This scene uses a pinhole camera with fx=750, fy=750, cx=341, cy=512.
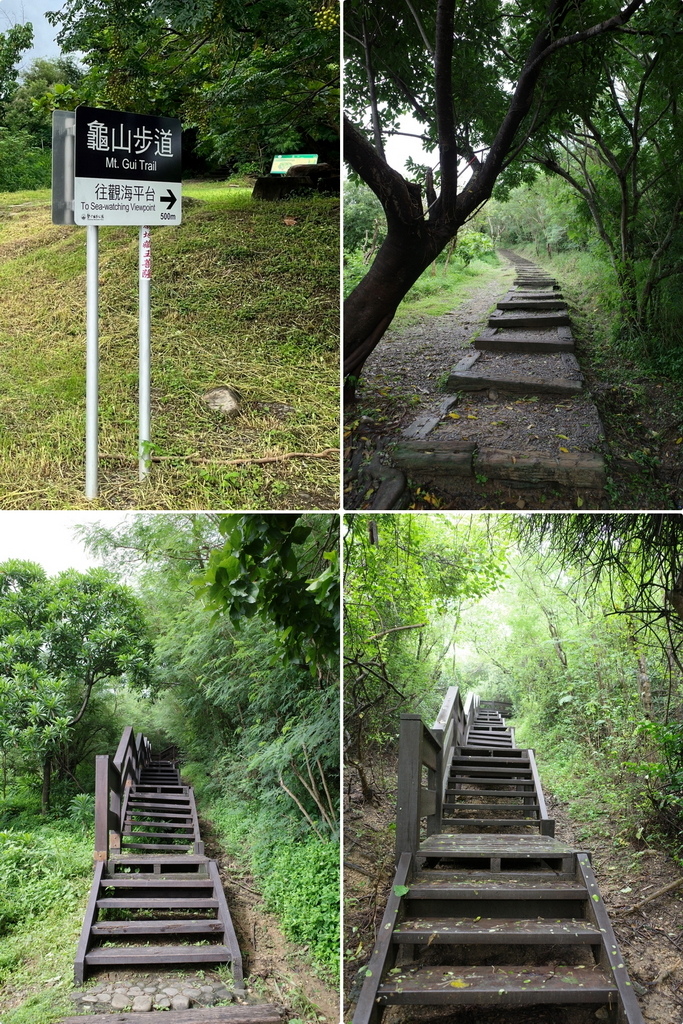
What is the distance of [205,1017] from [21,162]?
10.5 feet

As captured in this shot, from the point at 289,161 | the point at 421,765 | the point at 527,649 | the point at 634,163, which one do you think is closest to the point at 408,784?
the point at 421,765

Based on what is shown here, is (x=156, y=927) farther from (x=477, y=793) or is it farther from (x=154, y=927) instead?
(x=477, y=793)

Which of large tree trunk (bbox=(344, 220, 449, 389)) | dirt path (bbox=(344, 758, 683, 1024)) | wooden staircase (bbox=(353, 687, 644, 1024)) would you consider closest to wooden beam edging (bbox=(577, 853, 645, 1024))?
wooden staircase (bbox=(353, 687, 644, 1024))

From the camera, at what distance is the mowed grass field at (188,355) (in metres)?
2.65

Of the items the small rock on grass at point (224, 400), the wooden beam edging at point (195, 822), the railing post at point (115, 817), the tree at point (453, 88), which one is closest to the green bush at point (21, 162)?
the small rock on grass at point (224, 400)

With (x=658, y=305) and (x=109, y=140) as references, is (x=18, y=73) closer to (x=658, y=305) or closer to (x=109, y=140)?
(x=109, y=140)

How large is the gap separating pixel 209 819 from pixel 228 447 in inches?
63.6

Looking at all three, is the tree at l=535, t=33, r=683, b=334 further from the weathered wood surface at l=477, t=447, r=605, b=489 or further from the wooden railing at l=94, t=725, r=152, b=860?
the wooden railing at l=94, t=725, r=152, b=860

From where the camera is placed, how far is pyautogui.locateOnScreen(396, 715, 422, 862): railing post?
101 inches

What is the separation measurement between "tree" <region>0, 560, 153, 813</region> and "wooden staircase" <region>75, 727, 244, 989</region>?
0.25 metres

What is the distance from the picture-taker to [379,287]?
7.68 feet

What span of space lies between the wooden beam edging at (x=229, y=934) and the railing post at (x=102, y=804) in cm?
44

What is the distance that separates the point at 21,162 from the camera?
2.99 meters

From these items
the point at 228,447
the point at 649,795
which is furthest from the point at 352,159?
the point at 649,795
